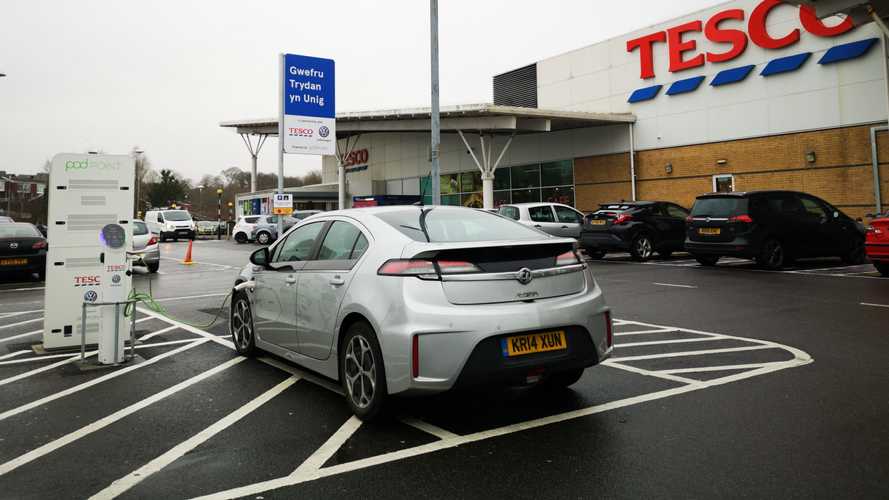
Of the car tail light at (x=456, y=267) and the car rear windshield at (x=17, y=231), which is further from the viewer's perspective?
the car rear windshield at (x=17, y=231)

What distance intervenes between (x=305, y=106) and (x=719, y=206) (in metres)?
8.96

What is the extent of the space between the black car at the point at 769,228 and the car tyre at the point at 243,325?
34.9 feet

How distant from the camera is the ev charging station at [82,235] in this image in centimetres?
632

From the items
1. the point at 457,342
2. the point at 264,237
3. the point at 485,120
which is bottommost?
the point at 457,342

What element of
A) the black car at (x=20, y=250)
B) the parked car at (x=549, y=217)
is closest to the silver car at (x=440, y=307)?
the black car at (x=20, y=250)

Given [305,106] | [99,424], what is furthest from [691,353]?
[305,106]

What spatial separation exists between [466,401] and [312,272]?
4.98 feet

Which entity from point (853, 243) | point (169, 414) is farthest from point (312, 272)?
point (853, 243)

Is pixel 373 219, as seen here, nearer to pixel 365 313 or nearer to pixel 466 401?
pixel 365 313

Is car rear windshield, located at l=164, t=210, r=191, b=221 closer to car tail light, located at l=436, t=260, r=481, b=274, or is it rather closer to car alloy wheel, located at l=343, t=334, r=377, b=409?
car alloy wheel, located at l=343, t=334, r=377, b=409

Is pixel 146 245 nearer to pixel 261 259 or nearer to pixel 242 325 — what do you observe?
pixel 242 325

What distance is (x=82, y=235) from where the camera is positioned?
653 cm

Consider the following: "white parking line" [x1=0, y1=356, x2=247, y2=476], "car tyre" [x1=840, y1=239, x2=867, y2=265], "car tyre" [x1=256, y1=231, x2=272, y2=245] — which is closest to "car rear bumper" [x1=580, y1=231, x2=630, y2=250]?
"car tyre" [x1=840, y1=239, x2=867, y2=265]

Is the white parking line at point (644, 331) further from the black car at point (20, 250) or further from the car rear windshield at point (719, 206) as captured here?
the black car at point (20, 250)
